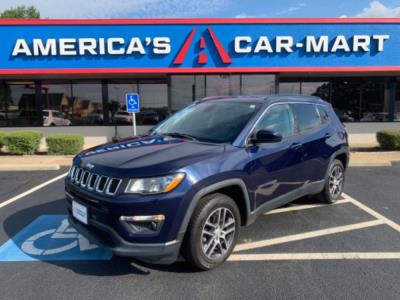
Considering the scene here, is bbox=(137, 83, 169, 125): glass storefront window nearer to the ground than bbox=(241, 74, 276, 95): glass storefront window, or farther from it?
nearer to the ground

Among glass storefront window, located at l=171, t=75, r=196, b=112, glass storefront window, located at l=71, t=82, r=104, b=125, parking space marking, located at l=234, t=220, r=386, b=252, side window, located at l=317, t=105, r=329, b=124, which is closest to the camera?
parking space marking, located at l=234, t=220, r=386, b=252

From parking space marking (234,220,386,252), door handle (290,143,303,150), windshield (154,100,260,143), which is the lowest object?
parking space marking (234,220,386,252)

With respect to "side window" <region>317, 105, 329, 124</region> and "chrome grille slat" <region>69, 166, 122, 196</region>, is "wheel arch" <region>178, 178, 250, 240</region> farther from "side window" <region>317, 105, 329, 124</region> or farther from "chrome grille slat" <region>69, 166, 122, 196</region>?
"side window" <region>317, 105, 329, 124</region>

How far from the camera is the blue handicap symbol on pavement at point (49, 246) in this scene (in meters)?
3.76

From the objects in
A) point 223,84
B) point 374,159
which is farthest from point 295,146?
point 223,84

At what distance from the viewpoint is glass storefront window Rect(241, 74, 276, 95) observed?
46.6 ft

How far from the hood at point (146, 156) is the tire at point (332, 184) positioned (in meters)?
2.66

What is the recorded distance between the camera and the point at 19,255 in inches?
151

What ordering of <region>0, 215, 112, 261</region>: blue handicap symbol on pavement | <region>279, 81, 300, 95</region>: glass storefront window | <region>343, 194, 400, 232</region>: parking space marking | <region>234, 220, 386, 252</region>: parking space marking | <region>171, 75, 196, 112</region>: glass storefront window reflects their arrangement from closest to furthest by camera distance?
<region>0, 215, 112, 261</region>: blue handicap symbol on pavement → <region>234, 220, 386, 252</region>: parking space marking → <region>343, 194, 400, 232</region>: parking space marking → <region>171, 75, 196, 112</region>: glass storefront window → <region>279, 81, 300, 95</region>: glass storefront window

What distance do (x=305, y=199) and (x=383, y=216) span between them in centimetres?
121

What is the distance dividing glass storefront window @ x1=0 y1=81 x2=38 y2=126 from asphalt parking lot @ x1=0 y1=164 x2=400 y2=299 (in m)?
11.4

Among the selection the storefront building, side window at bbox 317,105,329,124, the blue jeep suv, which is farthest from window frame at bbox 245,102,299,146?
the storefront building

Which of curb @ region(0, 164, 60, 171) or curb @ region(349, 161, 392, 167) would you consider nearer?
curb @ region(0, 164, 60, 171)

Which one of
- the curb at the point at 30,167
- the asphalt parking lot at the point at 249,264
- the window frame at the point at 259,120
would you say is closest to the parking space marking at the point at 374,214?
the asphalt parking lot at the point at 249,264
